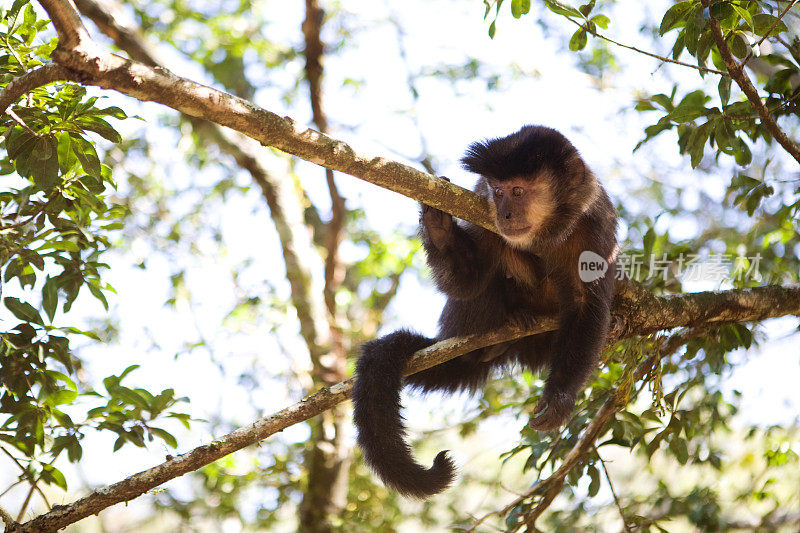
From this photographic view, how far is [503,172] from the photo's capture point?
4.39 meters

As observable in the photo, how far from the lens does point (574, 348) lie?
4.14 meters

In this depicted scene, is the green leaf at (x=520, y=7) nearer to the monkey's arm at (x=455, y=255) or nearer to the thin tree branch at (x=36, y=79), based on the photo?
the monkey's arm at (x=455, y=255)

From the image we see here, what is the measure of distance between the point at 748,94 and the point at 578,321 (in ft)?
5.12

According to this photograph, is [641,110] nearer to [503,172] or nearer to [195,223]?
[503,172]

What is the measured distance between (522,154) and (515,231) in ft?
1.98

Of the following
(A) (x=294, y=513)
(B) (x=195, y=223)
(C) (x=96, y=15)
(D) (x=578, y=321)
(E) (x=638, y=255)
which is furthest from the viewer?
(B) (x=195, y=223)

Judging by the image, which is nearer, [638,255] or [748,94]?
[748,94]

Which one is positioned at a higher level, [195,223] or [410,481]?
[195,223]

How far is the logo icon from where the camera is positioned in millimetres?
4293

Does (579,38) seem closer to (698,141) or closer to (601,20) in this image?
(601,20)

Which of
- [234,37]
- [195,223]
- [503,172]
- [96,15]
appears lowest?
[503,172]

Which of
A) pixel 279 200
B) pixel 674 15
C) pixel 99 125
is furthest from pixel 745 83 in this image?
pixel 279 200

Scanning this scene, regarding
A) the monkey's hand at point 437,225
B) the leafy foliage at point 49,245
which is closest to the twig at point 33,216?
the leafy foliage at point 49,245

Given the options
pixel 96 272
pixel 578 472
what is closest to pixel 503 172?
pixel 578 472
